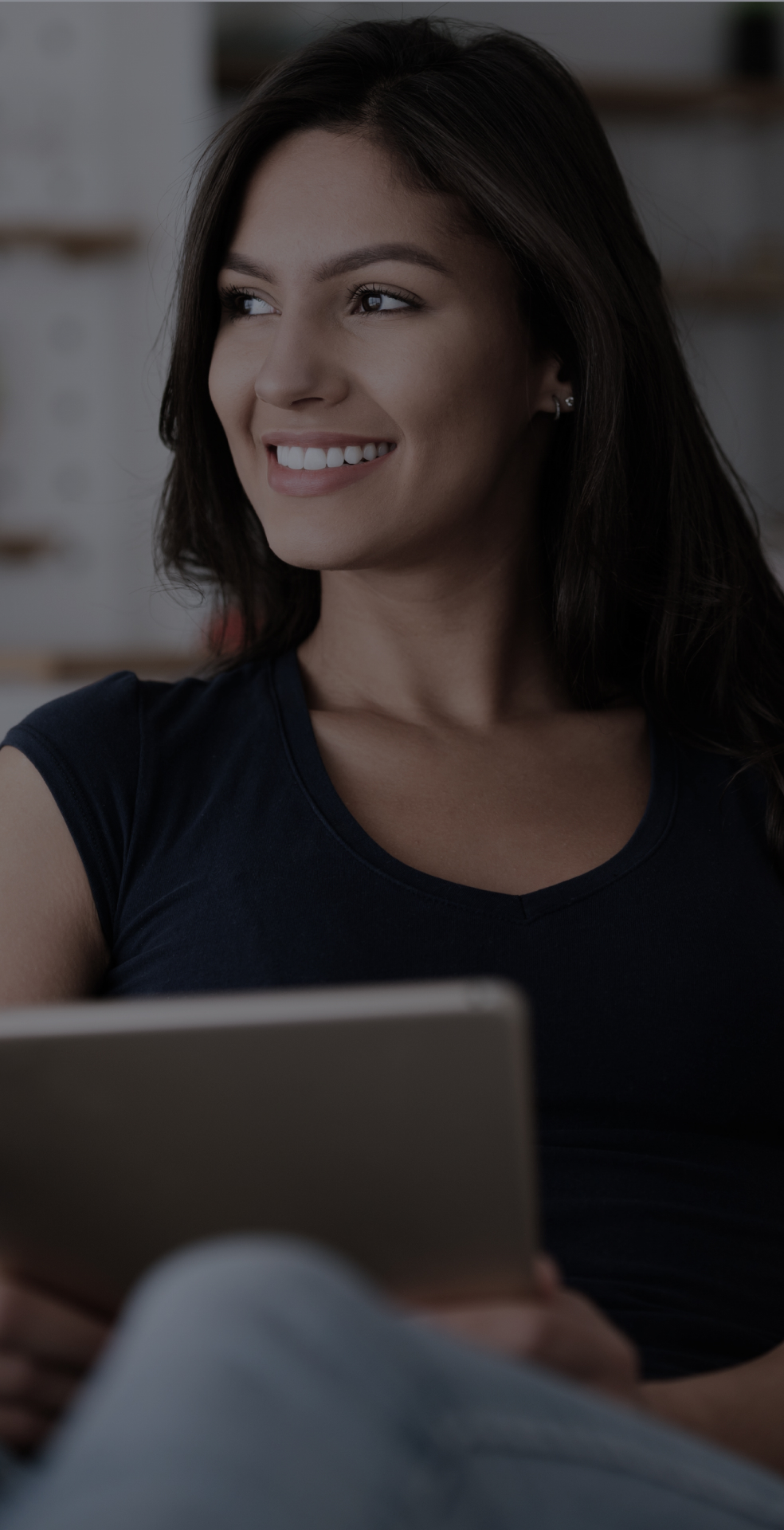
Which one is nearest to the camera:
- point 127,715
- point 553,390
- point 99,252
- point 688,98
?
point 127,715

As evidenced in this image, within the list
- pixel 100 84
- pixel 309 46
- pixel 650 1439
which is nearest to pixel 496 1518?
pixel 650 1439

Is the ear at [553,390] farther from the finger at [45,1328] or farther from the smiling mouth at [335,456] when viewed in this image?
the finger at [45,1328]

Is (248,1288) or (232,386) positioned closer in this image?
(248,1288)

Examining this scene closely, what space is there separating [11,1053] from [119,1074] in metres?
0.05

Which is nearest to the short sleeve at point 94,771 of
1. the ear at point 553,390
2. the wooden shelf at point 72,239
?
the ear at point 553,390

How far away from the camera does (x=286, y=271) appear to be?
1.29 meters

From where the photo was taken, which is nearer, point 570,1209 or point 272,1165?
point 272,1165

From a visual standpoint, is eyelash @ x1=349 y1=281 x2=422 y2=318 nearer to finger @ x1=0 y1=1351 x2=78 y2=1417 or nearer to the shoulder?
the shoulder

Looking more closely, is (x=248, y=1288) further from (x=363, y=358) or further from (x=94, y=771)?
(x=363, y=358)

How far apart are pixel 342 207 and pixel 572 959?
0.65 meters

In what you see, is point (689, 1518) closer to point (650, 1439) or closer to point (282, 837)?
point (650, 1439)

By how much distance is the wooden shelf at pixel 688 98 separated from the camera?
4215 millimetres

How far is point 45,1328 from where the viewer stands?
800 millimetres

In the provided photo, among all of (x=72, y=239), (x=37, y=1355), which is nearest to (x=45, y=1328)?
(x=37, y=1355)
